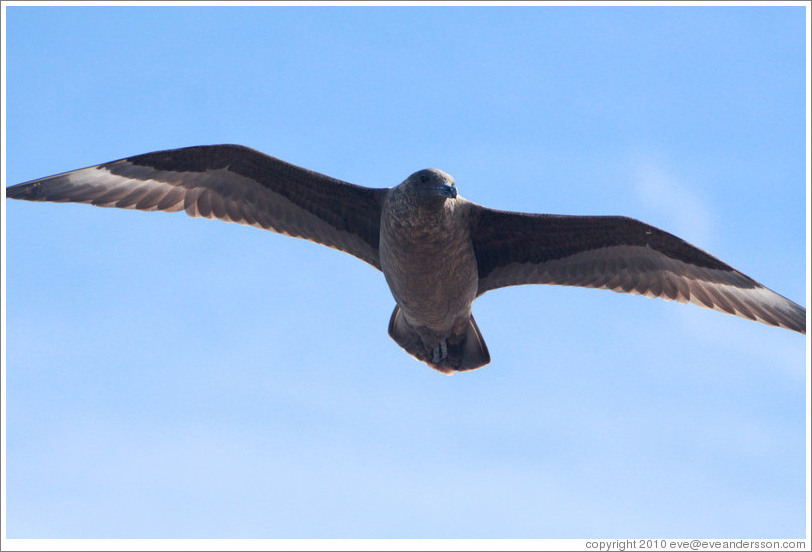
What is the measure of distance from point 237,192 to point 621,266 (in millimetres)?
3499

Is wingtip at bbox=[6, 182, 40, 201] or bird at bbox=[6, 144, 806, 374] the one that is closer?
wingtip at bbox=[6, 182, 40, 201]

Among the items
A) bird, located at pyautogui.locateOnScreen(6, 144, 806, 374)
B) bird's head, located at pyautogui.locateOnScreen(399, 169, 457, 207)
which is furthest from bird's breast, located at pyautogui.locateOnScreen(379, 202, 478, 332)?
bird's head, located at pyautogui.locateOnScreen(399, 169, 457, 207)

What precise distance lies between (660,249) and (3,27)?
642 cm

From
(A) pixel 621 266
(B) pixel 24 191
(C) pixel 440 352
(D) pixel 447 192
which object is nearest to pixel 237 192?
(B) pixel 24 191

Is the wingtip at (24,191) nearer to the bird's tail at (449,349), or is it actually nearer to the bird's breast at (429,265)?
the bird's breast at (429,265)

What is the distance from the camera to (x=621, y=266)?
7594 millimetres

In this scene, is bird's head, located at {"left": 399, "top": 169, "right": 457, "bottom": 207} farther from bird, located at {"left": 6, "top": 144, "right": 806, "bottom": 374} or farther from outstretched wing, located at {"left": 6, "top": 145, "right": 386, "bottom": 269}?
outstretched wing, located at {"left": 6, "top": 145, "right": 386, "bottom": 269}

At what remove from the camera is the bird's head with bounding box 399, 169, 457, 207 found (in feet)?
20.8

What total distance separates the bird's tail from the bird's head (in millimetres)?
1517

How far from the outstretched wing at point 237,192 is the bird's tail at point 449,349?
69 cm

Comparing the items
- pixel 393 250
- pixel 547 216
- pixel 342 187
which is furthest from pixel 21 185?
pixel 547 216

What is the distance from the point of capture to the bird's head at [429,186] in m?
6.34

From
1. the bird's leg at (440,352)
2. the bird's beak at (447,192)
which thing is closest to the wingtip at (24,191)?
the bird's beak at (447,192)

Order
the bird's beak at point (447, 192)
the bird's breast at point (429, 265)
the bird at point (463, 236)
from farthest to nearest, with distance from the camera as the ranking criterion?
the bird at point (463, 236) → the bird's breast at point (429, 265) → the bird's beak at point (447, 192)
